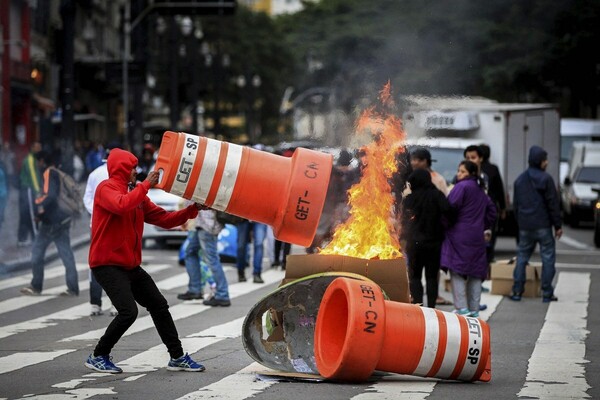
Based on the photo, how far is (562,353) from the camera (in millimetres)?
11594

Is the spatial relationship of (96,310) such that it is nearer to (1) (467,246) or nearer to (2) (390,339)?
(1) (467,246)

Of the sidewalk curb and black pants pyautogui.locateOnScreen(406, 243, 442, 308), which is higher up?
black pants pyautogui.locateOnScreen(406, 243, 442, 308)

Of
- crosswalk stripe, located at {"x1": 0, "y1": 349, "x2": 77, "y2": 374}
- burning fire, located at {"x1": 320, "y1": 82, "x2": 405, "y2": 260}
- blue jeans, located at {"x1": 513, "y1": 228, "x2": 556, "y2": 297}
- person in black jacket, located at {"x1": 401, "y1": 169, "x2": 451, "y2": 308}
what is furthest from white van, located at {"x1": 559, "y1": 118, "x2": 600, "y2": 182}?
crosswalk stripe, located at {"x1": 0, "y1": 349, "x2": 77, "y2": 374}

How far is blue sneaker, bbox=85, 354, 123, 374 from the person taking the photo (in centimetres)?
1004

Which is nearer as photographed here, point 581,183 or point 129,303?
point 129,303

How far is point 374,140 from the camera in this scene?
11.4 m

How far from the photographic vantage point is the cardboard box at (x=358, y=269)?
985 centimetres

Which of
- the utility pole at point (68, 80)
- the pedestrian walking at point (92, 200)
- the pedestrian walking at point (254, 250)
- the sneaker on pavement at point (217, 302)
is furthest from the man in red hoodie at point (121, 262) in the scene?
the utility pole at point (68, 80)

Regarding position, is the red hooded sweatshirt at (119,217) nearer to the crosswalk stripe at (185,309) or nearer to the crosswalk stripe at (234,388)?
the crosswalk stripe at (234,388)

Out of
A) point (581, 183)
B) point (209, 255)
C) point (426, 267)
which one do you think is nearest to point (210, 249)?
point (209, 255)

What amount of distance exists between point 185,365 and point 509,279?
766 cm

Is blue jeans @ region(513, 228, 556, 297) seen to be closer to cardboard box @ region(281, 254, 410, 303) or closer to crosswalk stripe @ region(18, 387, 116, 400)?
cardboard box @ region(281, 254, 410, 303)

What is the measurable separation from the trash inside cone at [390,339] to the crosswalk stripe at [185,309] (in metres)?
3.65

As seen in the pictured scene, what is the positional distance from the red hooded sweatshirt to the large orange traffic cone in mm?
293
